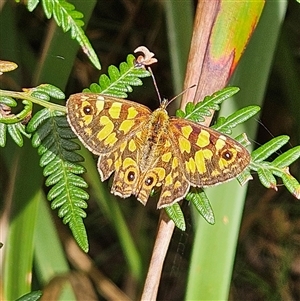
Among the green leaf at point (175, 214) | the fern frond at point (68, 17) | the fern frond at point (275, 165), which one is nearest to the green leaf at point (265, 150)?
the fern frond at point (275, 165)

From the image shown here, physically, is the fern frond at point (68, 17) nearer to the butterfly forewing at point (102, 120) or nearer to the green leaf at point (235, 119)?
the butterfly forewing at point (102, 120)

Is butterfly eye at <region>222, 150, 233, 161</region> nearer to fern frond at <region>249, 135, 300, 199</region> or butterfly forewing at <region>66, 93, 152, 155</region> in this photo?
fern frond at <region>249, 135, 300, 199</region>

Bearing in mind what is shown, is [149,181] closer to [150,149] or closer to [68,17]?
Result: [150,149]

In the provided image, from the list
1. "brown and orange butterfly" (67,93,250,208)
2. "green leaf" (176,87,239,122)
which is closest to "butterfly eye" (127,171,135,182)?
"brown and orange butterfly" (67,93,250,208)

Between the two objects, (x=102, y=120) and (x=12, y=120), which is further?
(x=102, y=120)

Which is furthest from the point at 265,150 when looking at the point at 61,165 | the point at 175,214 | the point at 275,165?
the point at 61,165

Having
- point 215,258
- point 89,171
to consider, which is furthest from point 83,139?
point 89,171
